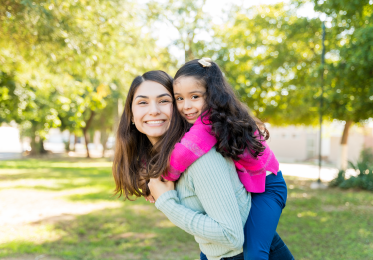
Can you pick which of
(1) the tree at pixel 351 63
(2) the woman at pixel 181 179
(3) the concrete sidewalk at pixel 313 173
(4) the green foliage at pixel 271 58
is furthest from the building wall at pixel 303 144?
(2) the woman at pixel 181 179

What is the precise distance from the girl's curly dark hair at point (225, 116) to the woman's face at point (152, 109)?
0.17 metres

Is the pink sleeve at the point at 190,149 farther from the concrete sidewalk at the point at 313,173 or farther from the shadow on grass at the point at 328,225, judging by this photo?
the concrete sidewalk at the point at 313,173

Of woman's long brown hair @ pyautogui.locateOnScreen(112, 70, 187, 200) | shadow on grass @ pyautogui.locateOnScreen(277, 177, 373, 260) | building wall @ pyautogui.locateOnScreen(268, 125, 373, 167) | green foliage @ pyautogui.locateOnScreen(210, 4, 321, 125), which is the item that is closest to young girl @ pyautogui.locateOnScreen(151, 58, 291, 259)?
woman's long brown hair @ pyautogui.locateOnScreen(112, 70, 187, 200)

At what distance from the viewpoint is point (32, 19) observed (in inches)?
211

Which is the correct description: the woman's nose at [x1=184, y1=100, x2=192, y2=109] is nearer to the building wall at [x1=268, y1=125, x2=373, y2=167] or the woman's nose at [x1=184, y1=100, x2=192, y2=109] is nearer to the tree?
the tree

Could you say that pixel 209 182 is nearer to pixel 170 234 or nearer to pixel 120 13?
pixel 170 234

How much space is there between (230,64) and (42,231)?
10426 millimetres

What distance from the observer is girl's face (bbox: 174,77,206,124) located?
196 cm

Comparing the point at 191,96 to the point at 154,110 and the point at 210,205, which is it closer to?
the point at 154,110

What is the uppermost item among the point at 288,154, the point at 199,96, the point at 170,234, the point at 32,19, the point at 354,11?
the point at 354,11

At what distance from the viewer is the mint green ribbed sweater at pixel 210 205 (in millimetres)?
1533

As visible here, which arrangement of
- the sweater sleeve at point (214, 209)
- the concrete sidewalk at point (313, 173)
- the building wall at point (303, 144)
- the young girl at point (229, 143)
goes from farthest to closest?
1. the building wall at point (303, 144)
2. the concrete sidewalk at point (313, 173)
3. the young girl at point (229, 143)
4. the sweater sleeve at point (214, 209)

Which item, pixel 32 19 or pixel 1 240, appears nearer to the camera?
pixel 32 19

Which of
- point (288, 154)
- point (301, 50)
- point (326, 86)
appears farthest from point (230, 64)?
point (288, 154)
